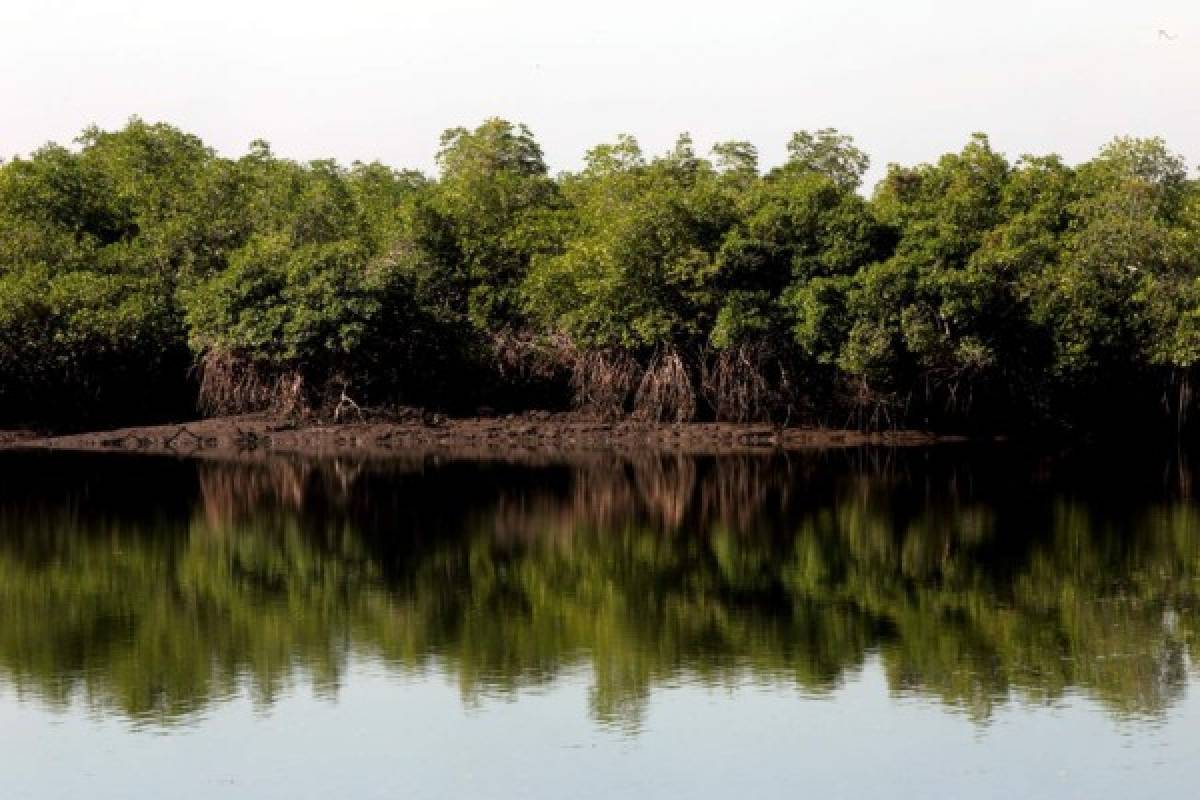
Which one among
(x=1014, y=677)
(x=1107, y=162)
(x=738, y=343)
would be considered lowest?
(x=1014, y=677)

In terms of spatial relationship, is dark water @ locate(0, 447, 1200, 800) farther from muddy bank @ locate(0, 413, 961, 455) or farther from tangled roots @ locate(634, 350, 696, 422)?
tangled roots @ locate(634, 350, 696, 422)

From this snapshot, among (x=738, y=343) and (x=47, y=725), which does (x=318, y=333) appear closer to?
(x=738, y=343)

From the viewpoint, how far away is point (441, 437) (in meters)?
43.5

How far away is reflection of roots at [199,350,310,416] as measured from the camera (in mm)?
44344

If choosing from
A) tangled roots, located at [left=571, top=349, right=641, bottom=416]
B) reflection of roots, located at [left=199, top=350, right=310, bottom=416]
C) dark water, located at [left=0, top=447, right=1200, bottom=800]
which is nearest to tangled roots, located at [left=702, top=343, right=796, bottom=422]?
tangled roots, located at [left=571, top=349, right=641, bottom=416]

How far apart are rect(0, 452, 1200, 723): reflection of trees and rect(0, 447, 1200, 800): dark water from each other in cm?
7

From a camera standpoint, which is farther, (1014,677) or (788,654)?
(788,654)

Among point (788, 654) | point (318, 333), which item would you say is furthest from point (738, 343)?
point (788, 654)

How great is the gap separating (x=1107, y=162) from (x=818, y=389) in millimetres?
8971

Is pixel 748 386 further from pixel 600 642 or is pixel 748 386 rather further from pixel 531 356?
pixel 600 642

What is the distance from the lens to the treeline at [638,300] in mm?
42250

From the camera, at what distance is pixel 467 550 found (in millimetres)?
24641

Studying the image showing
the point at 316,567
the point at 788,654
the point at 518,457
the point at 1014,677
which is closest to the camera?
the point at 1014,677

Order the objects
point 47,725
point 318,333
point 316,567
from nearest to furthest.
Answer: point 47,725 → point 316,567 → point 318,333
